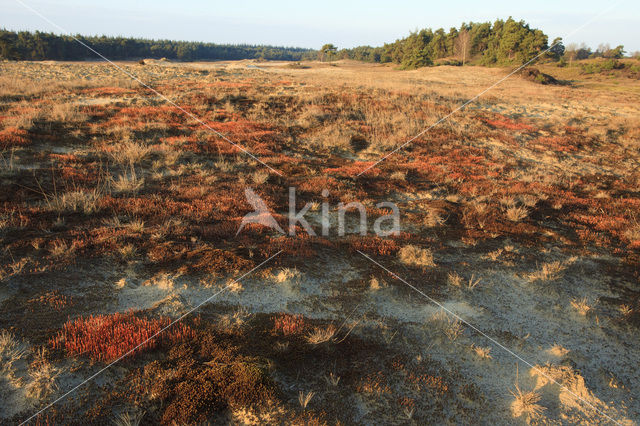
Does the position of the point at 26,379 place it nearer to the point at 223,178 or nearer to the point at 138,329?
the point at 138,329

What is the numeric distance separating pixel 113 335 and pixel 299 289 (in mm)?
2906

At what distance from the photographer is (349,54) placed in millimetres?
148250

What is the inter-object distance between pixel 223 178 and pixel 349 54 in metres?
155

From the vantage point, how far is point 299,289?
599 centimetres

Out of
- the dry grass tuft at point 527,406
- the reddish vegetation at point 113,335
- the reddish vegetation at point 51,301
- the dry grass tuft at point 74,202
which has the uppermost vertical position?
the dry grass tuft at point 74,202

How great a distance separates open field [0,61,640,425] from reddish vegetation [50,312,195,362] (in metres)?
0.03

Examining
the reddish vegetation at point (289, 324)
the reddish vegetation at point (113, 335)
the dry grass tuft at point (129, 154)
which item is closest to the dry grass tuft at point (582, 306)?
the reddish vegetation at point (289, 324)

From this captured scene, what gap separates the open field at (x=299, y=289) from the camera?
3920mm

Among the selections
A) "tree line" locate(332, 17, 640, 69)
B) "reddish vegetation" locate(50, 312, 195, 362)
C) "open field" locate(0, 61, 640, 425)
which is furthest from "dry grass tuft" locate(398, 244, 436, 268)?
"tree line" locate(332, 17, 640, 69)

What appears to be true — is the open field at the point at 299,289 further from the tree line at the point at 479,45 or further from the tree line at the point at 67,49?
the tree line at the point at 67,49

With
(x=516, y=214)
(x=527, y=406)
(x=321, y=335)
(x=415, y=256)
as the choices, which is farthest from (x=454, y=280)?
(x=516, y=214)

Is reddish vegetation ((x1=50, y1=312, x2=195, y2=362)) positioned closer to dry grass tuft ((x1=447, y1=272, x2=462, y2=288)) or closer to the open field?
the open field

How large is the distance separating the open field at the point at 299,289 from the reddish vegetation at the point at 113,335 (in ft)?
0.09

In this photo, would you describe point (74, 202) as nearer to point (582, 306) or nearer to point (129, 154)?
point (129, 154)
